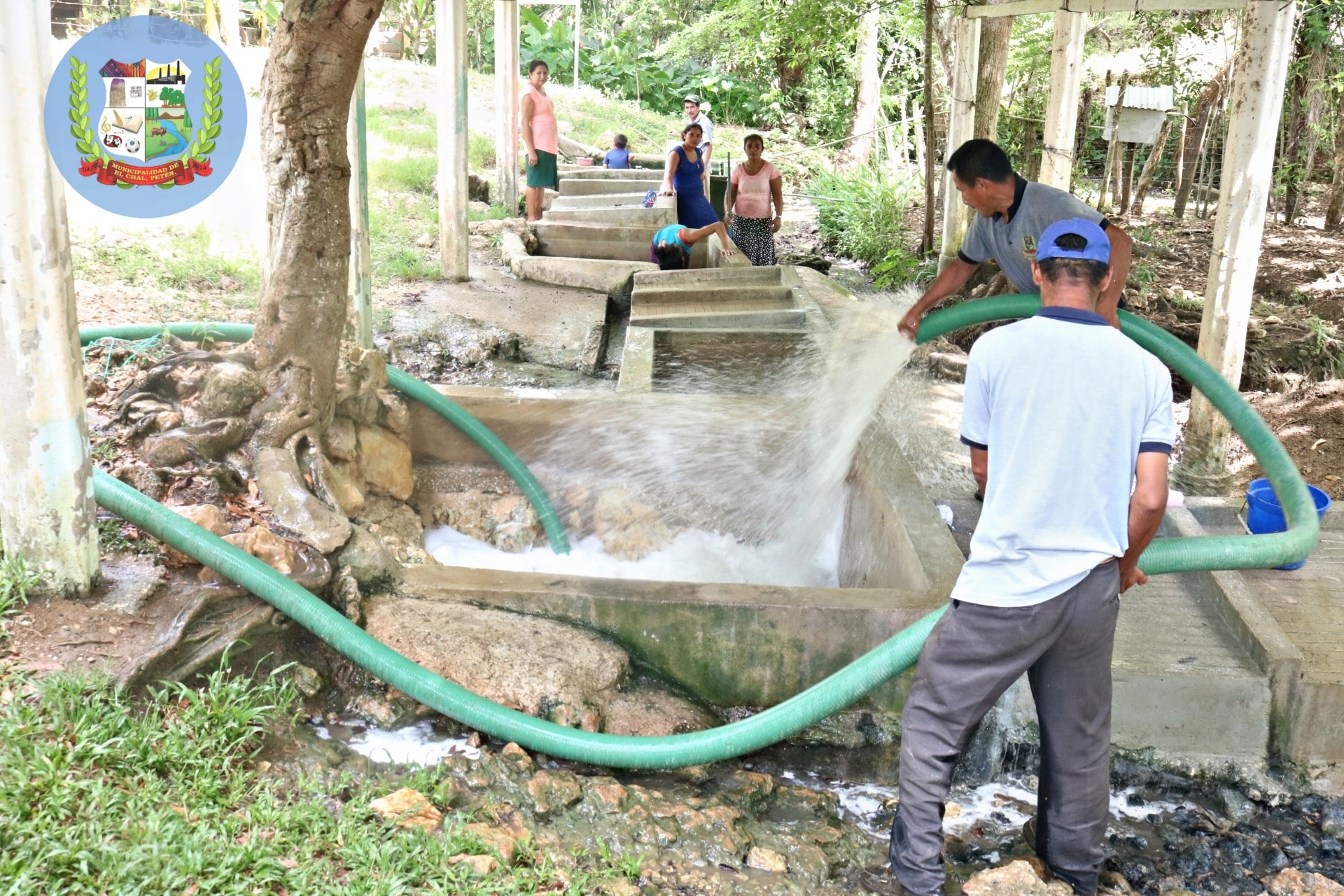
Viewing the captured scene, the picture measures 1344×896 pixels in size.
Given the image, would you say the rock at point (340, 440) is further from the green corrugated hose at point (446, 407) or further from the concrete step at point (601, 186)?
the concrete step at point (601, 186)

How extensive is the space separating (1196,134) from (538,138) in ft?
32.0

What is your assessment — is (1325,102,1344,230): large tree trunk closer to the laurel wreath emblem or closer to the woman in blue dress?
the woman in blue dress

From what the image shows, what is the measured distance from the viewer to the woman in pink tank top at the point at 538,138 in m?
11.9

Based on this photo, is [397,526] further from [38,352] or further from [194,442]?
[38,352]

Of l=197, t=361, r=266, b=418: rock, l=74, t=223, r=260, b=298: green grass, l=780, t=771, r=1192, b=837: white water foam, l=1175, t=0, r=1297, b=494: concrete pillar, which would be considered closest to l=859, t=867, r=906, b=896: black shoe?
l=780, t=771, r=1192, b=837: white water foam

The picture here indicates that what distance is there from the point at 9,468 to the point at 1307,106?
16087mm

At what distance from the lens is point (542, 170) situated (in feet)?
41.0

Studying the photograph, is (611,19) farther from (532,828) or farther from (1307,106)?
(532,828)

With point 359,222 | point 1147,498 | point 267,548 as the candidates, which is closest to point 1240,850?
point 1147,498

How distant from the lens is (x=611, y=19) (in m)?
31.2

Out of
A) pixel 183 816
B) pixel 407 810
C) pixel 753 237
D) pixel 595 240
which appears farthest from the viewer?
pixel 595 240

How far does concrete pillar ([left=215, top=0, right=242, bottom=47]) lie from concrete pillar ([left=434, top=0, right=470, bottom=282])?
1776mm

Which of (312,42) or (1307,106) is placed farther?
(1307,106)

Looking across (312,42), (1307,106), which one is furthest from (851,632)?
(1307,106)
